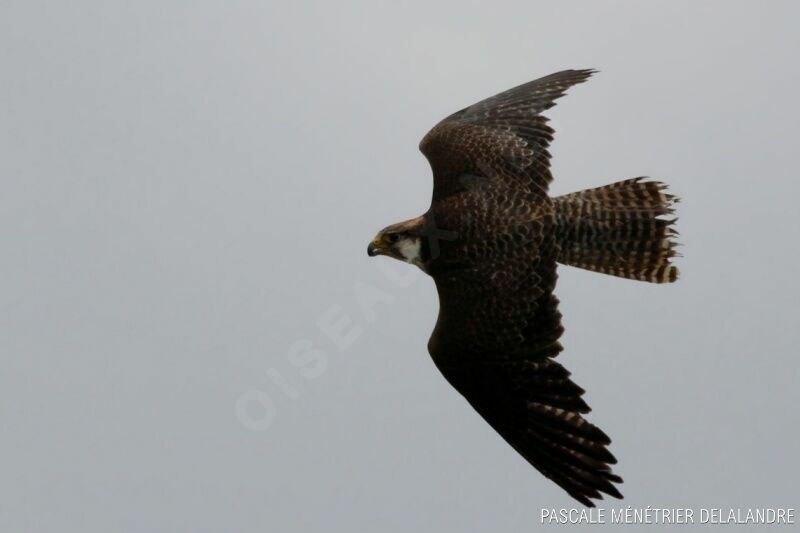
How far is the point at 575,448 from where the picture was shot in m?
17.6

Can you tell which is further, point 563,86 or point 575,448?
point 563,86

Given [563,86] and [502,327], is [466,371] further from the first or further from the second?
[563,86]

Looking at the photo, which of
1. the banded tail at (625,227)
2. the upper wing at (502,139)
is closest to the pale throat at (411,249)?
the upper wing at (502,139)

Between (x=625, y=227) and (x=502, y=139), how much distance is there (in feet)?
5.51

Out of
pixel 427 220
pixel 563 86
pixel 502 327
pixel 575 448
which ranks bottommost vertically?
pixel 575 448

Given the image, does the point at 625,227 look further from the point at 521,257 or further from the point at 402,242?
the point at 402,242

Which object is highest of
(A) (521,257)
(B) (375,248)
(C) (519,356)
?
(B) (375,248)

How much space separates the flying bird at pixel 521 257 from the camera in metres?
17.8

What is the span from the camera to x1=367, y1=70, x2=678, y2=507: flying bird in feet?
58.3

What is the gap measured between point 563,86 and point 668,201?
5.75ft

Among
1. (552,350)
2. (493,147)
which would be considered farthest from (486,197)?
(552,350)

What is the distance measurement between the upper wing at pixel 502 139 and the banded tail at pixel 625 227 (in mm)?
636

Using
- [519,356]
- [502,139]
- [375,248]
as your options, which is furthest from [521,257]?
[375,248]

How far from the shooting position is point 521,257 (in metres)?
18.0
